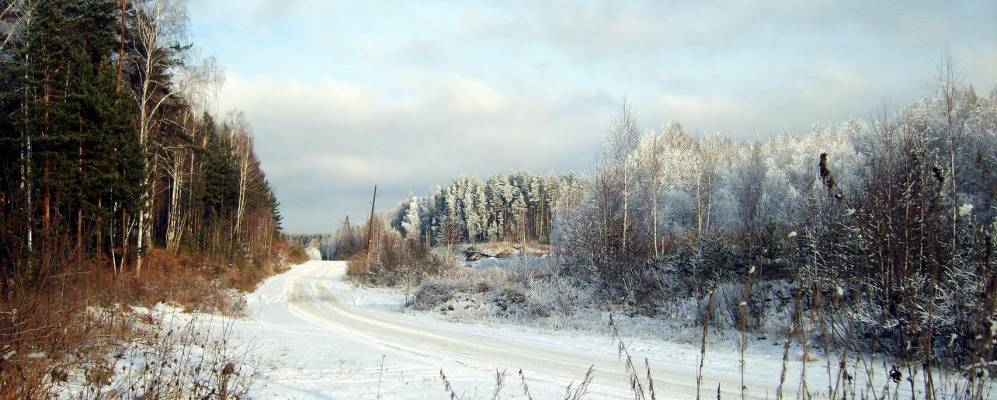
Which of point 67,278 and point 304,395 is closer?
point 304,395

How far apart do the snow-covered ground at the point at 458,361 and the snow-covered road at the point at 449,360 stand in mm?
20

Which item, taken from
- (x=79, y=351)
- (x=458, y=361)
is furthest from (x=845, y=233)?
(x=79, y=351)

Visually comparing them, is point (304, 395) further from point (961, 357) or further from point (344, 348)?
point (961, 357)

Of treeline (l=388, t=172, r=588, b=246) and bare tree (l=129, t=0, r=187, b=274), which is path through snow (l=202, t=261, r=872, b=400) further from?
treeline (l=388, t=172, r=588, b=246)

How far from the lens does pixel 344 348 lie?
12062mm

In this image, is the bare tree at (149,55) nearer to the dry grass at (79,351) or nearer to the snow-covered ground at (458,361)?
the snow-covered ground at (458,361)

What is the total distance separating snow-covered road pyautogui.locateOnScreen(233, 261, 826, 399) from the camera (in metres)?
8.03

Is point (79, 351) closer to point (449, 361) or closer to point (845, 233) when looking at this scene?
point (449, 361)

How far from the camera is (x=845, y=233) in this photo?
13.1 m

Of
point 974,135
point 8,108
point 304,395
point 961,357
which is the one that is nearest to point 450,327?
point 304,395

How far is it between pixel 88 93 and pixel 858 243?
2278 cm

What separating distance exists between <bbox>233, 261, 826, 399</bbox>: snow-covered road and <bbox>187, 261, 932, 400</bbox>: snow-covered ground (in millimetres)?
20

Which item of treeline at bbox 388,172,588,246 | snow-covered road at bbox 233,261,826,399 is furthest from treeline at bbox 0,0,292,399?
treeline at bbox 388,172,588,246

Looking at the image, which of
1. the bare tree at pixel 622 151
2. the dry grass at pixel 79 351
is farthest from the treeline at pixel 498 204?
the dry grass at pixel 79 351
